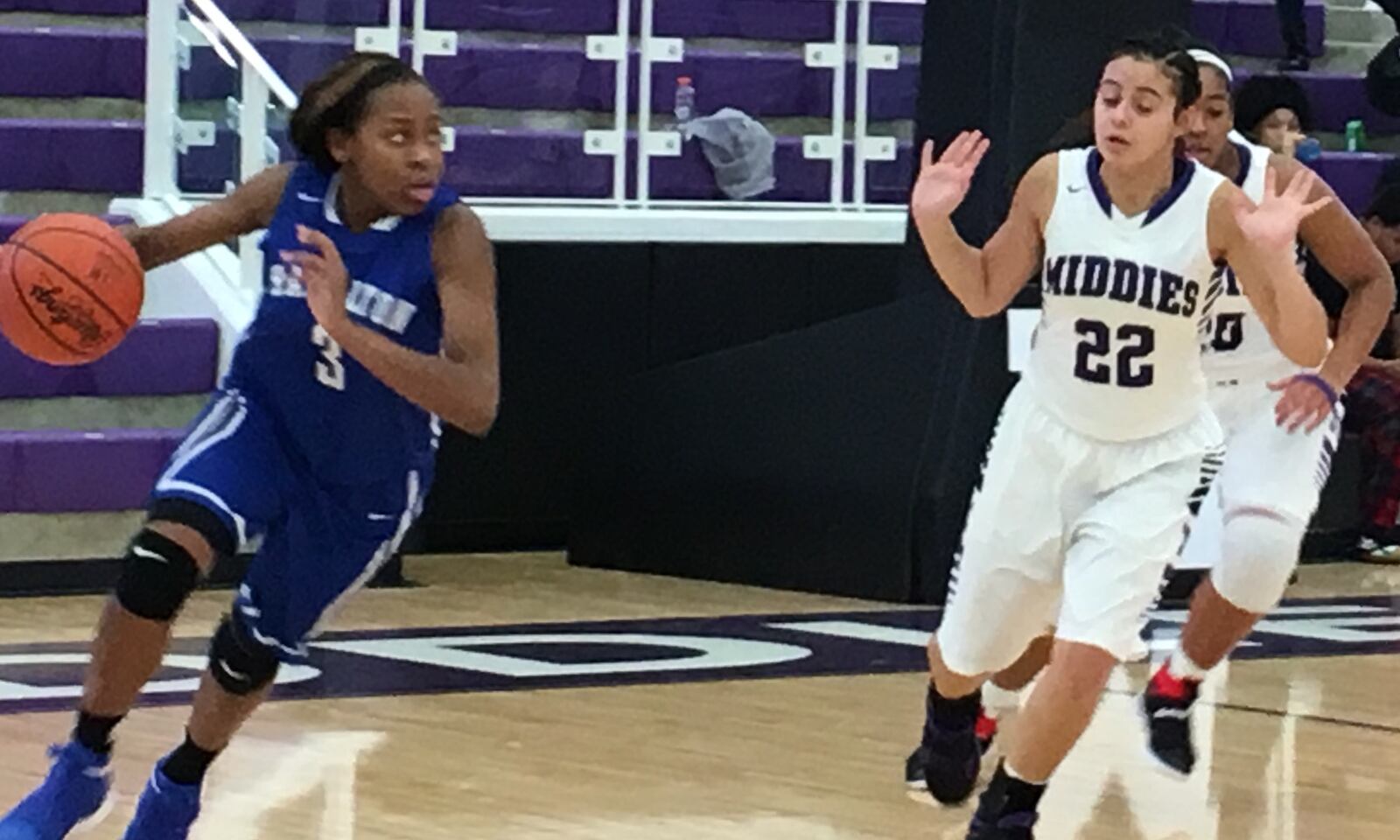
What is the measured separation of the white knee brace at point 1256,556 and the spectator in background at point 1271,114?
1.62 m

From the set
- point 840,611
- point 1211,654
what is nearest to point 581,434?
point 840,611

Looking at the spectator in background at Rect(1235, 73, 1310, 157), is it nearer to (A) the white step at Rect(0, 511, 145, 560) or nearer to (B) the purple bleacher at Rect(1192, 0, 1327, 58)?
(A) the white step at Rect(0, 511, 145, 560)

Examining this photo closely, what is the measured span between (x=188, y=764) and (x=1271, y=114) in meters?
4.64

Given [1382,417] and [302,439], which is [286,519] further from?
[1382,417]

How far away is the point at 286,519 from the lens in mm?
4582

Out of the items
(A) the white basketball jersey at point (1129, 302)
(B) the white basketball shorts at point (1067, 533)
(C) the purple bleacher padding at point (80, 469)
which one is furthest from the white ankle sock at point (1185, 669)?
(C) the purple bleacher padding at point (80, 469)

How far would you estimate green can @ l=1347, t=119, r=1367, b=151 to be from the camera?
13.4 m

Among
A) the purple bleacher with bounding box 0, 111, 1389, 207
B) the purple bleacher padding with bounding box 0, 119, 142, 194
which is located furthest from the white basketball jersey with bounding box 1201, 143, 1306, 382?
the purple bleacher padding with bounding box 0, 119, 142, 194

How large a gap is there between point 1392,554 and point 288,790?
6779 mm

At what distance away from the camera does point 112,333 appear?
4.66m

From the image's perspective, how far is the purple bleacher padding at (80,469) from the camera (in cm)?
891

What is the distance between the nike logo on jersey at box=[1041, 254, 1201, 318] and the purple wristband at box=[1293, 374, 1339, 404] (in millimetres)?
937

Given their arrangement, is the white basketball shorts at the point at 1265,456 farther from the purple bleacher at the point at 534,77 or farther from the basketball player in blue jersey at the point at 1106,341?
the purple bleacher at the point at 534,77

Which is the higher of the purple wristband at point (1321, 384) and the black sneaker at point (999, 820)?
the purple wristband at point (1321, 384)
